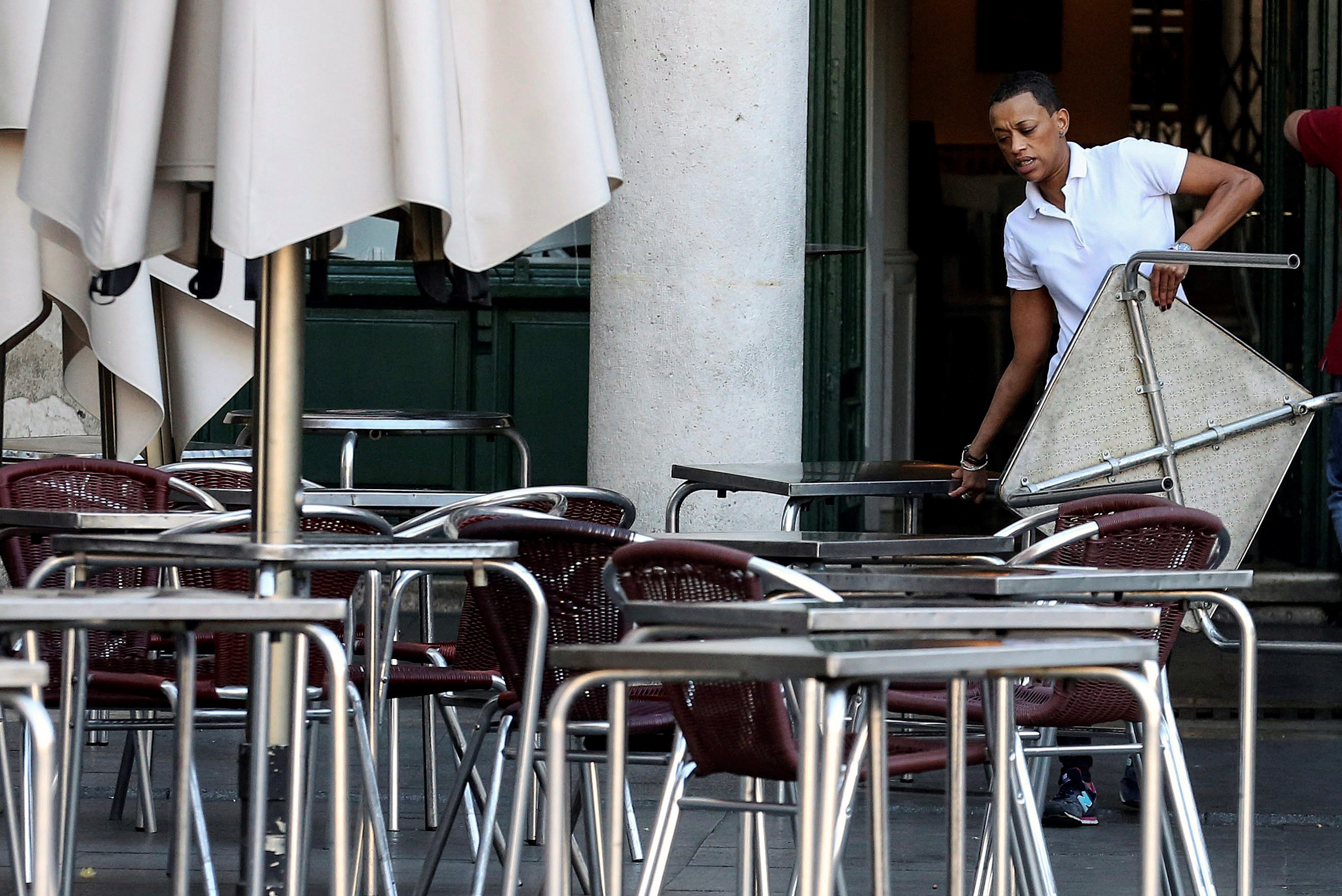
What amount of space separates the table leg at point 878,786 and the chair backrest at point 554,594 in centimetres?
90

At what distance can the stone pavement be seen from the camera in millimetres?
4590

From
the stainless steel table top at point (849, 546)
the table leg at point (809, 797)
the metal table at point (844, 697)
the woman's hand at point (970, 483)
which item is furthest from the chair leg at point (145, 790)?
the table leg at point (809, 797)

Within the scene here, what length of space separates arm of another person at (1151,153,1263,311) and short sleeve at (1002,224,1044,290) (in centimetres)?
44

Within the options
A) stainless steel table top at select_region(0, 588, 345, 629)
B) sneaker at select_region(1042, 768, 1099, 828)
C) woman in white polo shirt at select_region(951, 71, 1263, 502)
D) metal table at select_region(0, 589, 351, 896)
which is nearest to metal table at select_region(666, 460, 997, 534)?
woman in white polo shirt at select_region(951, 71, 1263, 502)

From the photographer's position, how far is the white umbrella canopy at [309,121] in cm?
315

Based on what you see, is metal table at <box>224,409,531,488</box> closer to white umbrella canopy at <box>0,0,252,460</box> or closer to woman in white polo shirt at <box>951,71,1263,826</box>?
white umbrella canopy at <box>0,0,252,460</box>

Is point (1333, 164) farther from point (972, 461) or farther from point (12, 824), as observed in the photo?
point (12, 824)

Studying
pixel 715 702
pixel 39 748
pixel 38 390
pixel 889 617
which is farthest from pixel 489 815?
pixel 38 390

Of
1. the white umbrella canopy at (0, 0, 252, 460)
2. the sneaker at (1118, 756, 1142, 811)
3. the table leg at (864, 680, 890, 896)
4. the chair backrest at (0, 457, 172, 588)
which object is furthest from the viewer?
the sneaker at (1118, 756, 1142, 811)

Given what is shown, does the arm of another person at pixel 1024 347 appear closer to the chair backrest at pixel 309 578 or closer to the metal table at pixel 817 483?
the metal table at pixel 817 483

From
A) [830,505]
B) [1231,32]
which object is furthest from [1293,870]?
[1231,32]

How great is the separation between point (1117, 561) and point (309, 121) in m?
1.68

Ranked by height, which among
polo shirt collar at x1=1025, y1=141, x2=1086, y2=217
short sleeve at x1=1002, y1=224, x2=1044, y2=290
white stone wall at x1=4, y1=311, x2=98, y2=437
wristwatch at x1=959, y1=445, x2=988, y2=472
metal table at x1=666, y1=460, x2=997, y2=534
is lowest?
metal table at x1=666, y1=460, x2=997, y2=534

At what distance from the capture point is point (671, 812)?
313 cm
